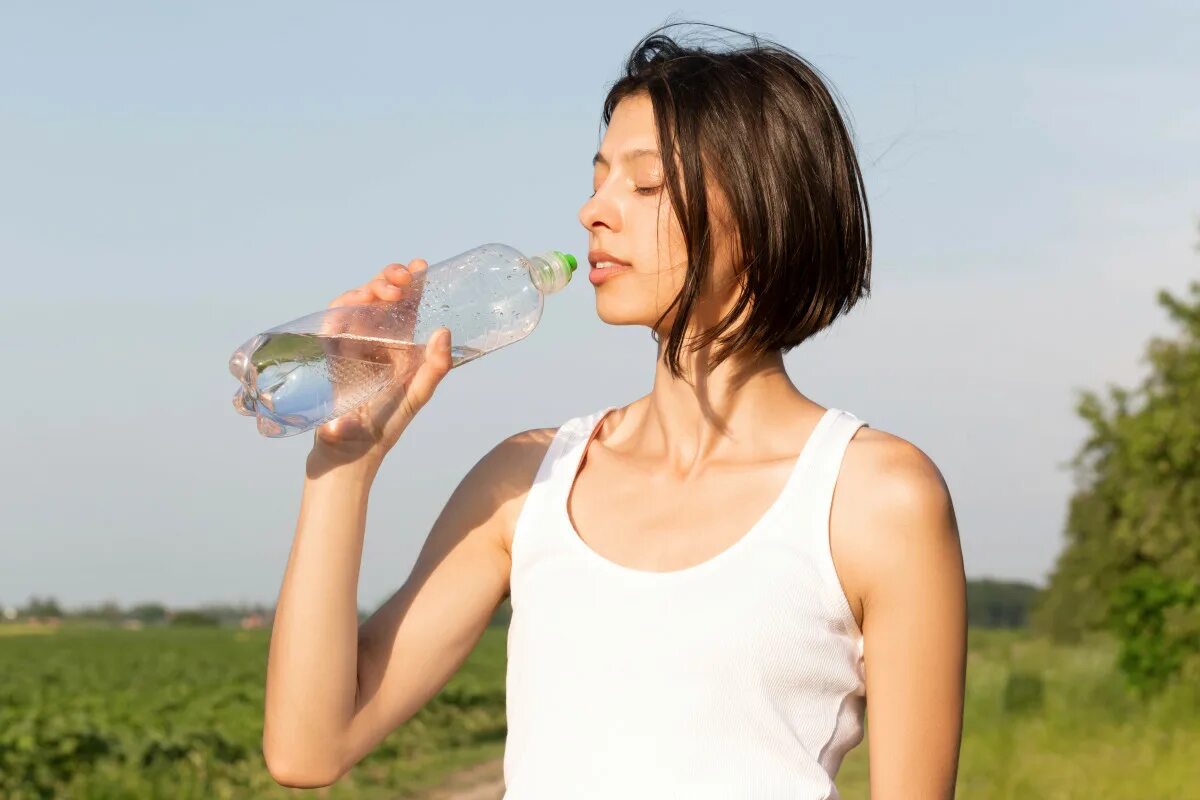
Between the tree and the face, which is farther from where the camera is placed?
the tree

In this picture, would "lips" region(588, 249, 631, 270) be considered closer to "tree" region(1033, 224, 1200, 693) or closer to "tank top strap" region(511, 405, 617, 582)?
"tank top strap" region(511, 405, 617, 582)

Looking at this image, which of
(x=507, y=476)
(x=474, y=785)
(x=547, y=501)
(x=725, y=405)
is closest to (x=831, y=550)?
(x=725, y=405)

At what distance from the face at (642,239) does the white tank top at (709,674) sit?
0.32 m

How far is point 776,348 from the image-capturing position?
266cm

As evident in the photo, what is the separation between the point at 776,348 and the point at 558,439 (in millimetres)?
412

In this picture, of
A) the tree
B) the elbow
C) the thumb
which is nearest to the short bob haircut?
the thumb

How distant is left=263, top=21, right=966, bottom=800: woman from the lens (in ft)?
7.71

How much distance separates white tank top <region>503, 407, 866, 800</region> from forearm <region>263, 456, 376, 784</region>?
1.07 feet

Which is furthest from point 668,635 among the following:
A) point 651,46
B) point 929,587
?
point 651,46

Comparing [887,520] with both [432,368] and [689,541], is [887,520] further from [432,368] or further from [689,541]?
[432,368]

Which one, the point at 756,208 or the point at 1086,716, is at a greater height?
the point at 756,208

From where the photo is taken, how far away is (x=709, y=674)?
2.36m

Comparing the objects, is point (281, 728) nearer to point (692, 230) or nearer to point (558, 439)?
point (558, 439)

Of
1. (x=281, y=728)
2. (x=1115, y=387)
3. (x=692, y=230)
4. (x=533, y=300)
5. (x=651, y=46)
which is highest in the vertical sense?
(x=651, y=46)
